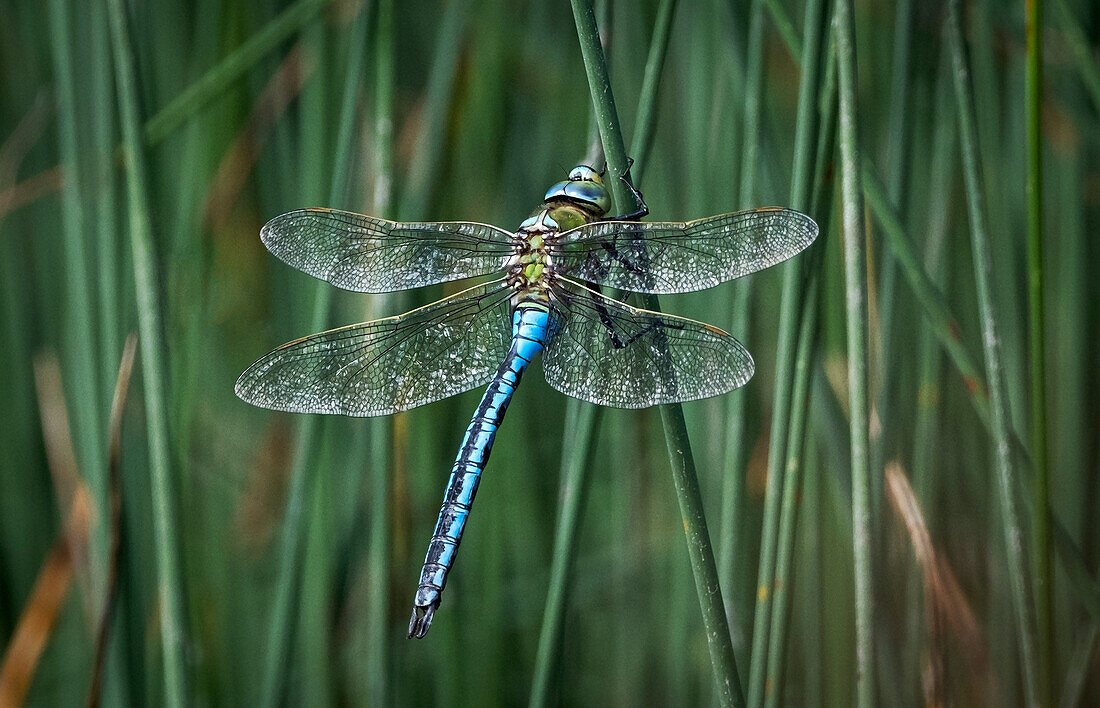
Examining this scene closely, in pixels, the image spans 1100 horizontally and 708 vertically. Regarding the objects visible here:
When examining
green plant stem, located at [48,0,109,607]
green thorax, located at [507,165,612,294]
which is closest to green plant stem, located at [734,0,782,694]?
green thorax, located at [507,165,612,294]

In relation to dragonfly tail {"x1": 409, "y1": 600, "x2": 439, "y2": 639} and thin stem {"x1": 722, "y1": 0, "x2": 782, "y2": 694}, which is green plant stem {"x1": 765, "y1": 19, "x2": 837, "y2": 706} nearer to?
thin stem {"x1": 722, "y1": 0, "x2": 782, "y2": 694}

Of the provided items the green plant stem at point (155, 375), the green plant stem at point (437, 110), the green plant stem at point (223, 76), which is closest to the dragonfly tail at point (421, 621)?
the green plant stem at point (155, 375)

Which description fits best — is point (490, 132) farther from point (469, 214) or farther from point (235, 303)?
point (235, 303)

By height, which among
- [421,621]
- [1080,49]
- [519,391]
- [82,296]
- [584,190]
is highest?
[1080,49]

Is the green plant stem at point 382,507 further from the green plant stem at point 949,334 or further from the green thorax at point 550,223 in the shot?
the green plant stem at point 949,334

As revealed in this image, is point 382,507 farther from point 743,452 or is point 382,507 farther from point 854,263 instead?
point 854,263

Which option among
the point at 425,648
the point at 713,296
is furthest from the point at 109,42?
the point at 425,648

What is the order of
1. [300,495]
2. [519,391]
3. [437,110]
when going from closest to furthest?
[300,495] < [437,110] < [519,391]

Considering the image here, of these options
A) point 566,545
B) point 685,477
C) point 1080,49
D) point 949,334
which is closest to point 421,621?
point 566,545
